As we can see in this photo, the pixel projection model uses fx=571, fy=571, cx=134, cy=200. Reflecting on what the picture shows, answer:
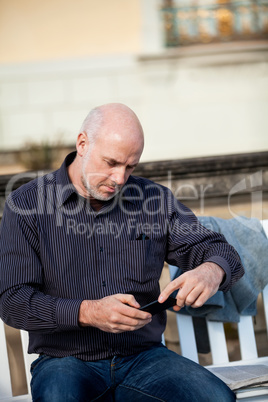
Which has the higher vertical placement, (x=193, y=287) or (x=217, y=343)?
(x=193, y=287)

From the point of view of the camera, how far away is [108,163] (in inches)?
79.0

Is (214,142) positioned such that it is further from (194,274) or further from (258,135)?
(194,274)

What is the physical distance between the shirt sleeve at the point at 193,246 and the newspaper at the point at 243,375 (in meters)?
0.37

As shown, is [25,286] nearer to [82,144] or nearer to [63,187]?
[63,187]

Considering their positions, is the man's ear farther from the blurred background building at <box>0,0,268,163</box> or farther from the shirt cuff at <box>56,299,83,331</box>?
the blurred background building at <box>0,0,268,163</box>

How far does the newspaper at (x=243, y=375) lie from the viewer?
2.15 m

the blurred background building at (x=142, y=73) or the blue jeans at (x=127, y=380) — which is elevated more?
the blurred background building at (x=142, y=73)

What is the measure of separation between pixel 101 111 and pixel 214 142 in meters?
4.26

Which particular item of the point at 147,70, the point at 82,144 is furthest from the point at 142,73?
the point at 82,144

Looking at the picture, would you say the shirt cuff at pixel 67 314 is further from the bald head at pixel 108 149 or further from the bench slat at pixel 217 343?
the bench slat at pixel 217 343

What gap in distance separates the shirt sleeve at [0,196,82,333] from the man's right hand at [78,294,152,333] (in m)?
0.04

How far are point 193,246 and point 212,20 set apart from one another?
462 cm

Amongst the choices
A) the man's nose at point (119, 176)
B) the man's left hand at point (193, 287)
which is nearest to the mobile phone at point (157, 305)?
the man's left hand at point (193, 287)

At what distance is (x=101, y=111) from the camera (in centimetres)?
206
